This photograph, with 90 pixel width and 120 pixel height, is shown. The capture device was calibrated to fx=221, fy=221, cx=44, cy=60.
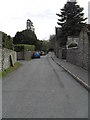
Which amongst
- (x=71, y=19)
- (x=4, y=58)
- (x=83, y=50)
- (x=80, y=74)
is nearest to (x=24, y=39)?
(x=71, y=19)

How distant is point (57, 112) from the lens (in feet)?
19.6

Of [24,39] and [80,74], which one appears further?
[24,39]

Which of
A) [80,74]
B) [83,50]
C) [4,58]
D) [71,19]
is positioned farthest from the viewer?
[71,19]

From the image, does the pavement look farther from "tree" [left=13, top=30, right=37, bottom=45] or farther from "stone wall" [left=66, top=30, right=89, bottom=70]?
"tree" [left=13, top=30, right=37, bottom=45]

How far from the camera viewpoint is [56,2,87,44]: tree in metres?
47.0

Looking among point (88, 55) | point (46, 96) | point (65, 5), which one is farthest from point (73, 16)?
point (46, 96)

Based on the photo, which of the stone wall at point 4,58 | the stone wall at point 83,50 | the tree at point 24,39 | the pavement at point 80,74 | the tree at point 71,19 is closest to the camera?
the pavement at point 80,74

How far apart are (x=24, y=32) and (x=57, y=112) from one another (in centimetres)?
7554

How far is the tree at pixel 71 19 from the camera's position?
47000 millimetres

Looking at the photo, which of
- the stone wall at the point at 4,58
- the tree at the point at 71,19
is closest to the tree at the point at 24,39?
the tree at the point at 71,19

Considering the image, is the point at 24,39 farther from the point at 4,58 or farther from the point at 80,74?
the point at 80,74

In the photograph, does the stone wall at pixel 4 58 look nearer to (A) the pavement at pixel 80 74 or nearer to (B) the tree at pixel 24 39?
(A) the pavement at pixel 80 74

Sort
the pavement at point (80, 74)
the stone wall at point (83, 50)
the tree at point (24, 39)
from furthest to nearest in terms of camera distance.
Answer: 1. the tree at point (24, 39)
2. the stone wall at point (83, 50)
3. the pavement at point (80, 74)

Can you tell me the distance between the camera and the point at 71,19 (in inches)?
1885
